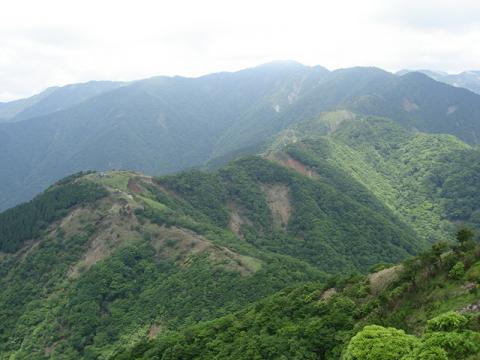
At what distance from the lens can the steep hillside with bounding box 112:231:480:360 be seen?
2975 centimetres

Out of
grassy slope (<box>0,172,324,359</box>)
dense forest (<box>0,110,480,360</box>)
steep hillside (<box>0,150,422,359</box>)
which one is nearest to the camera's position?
dense forest (<box>0,110,480,360</box>)

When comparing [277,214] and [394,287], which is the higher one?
[394,287]

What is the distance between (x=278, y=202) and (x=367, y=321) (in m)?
127

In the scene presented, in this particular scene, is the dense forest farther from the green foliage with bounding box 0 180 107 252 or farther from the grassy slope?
the green foliage with bounding box 0 180 107 252

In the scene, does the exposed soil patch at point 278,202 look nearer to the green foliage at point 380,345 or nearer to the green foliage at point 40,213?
the green foliage at point 40,213

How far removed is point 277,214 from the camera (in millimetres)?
164500

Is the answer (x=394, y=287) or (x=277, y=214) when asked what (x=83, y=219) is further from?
(x=394, y=287)

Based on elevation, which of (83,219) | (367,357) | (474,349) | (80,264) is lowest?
(80,264)

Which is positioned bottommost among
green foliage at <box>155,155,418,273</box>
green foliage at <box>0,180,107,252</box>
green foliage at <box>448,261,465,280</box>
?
green foliage at <box>155,155,418,273</box>

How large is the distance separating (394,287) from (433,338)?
64.3 feet

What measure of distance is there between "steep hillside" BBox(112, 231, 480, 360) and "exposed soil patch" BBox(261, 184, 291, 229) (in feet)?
327

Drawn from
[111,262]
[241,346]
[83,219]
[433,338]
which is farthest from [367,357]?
[83,219]

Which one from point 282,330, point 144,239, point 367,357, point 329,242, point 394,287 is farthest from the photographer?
point 329,242

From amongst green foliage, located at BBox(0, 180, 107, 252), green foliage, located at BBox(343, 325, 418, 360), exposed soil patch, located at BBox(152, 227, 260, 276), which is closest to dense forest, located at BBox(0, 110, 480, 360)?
green foliage, located at BBox(343, 325, 418, 360)
